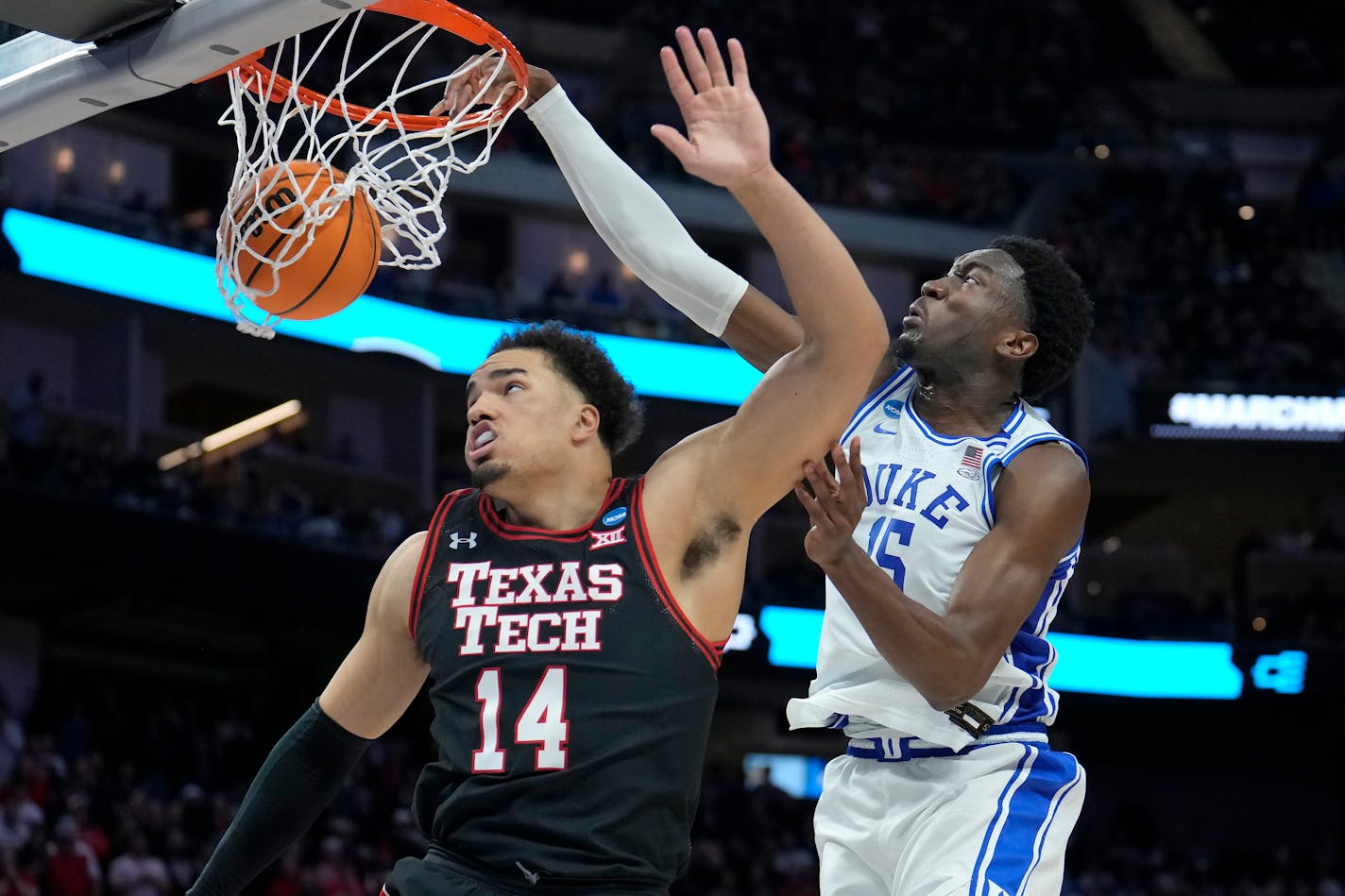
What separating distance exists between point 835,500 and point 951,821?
0.79 meters

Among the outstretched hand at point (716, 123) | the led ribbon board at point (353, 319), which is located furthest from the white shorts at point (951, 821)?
the led ribbon board at point (353, 319)

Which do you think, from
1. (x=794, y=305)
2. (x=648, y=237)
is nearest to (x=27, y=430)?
(x=648, y=237)

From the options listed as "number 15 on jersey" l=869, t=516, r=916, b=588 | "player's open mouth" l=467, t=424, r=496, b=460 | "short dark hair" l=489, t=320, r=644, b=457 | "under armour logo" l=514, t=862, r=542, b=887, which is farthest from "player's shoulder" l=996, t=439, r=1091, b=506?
"under armour logo" l=514, t=862, r=542, b=887

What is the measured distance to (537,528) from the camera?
10.9 ft

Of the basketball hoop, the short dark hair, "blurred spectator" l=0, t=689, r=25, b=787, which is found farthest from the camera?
"blurred spectator" l=0, t=689, r=25, b=787

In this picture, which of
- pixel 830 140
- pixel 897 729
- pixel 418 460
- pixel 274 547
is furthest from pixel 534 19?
pixel 897 729

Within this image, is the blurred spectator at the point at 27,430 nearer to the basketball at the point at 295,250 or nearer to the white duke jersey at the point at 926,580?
the basketball at the point at 295,250

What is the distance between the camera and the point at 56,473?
1512 centimetres

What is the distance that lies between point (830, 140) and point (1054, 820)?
21.0 m

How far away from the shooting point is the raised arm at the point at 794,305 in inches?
120

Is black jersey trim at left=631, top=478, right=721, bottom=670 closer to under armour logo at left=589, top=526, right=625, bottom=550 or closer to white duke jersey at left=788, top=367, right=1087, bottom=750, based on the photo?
under armour logo at left=589, top=526, right=625, bottom=550

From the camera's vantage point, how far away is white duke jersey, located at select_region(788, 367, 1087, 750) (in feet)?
11.9

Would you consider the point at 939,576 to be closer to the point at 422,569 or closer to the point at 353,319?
the point at 422,569

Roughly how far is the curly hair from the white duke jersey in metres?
0.22
